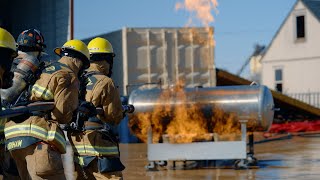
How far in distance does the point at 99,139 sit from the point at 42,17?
1330 cm

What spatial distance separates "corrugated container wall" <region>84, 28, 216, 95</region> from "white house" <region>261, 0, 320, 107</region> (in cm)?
1225

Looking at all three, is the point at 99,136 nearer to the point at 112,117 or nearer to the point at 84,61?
the point at 112,117

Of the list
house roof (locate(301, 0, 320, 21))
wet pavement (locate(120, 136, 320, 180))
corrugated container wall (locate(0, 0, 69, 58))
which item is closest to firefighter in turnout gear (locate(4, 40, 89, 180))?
wet pavement (locate(120, 136, 320, 180))

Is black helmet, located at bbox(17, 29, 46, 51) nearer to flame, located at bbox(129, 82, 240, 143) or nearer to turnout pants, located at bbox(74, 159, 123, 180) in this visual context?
turnout pants, located at bbox(74, 159, 123, 180)

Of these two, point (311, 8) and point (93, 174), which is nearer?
point (93, 174)

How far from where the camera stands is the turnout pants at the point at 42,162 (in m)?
5.72

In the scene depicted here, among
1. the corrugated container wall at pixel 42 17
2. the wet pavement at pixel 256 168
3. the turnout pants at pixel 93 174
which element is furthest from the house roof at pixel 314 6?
the turnout pants at pixel 93 174

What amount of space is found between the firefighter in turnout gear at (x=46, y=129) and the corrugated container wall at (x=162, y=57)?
603 inches

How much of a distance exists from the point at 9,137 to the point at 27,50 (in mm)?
815

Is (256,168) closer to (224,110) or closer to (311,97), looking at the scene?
(224,110)

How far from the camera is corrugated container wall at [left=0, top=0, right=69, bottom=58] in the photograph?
18.5 m

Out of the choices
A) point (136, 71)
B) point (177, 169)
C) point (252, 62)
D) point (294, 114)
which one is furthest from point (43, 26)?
point (252, 62)

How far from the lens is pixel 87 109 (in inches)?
244

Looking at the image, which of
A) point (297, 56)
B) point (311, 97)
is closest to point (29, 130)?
point (311, 97)
